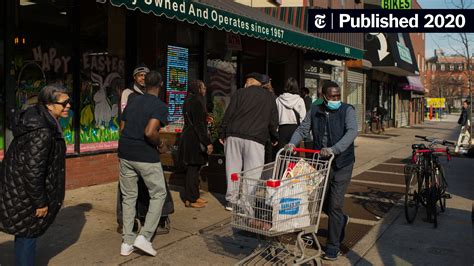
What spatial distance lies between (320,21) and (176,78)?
192 inches

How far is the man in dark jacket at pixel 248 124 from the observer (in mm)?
5602

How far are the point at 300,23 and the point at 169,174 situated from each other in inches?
257

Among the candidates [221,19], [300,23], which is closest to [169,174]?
[221,19]

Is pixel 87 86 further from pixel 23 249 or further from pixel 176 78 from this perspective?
pixel 23 249

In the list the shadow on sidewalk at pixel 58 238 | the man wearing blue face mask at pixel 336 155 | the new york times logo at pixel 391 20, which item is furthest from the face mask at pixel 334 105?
the new york times logo at pixel 391 20

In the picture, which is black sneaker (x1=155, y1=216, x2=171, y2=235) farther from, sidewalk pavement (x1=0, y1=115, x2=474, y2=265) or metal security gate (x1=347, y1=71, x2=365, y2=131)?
metal security gate (x1=347, y1=71, x2=365, y2=131)

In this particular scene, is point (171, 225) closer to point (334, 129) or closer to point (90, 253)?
point (90, 253)

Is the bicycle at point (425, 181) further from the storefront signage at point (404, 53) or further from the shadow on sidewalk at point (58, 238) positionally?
the storefront signage at point (404, 53)

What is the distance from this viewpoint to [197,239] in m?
5.06

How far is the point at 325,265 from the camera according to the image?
4391mm

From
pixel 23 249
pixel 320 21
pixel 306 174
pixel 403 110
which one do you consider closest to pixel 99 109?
pixel 23 249

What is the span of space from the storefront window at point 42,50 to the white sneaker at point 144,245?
10.4ft

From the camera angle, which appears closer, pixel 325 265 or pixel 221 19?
pixel 325 265

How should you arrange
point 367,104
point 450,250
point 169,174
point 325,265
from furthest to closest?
1. point 367,104
2. point 169,174
3. point 450,250
4. point 325,265
